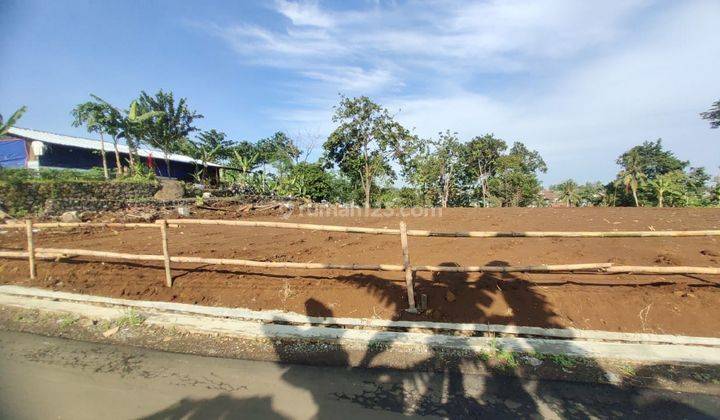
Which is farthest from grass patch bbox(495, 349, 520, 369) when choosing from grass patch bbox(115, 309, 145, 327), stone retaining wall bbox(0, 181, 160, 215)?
stone retaining wall bbox(0, 181, 160, 215)

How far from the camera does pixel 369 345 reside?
3.15 meters

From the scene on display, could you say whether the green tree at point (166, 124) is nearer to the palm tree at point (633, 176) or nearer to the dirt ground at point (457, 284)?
the dirt ground at point (457, 284)

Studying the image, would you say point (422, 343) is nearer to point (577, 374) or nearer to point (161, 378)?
point (577, 374)

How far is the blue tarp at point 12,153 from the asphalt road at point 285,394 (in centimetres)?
2045

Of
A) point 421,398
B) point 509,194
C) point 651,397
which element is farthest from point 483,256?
point 509,194

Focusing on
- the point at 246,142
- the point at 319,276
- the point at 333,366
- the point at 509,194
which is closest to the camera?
the point at 333,366

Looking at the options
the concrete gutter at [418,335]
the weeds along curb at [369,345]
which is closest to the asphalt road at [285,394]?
the weeds along curb at [369,345]

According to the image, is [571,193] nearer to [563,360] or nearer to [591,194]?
[591,194]

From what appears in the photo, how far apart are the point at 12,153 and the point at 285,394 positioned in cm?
2327

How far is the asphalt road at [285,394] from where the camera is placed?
2330 millimetres

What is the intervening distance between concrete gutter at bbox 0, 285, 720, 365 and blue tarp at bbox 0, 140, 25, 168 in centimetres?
1924

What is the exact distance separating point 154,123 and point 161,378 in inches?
830

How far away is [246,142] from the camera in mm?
39688

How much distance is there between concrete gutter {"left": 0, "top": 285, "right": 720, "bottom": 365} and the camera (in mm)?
2951
